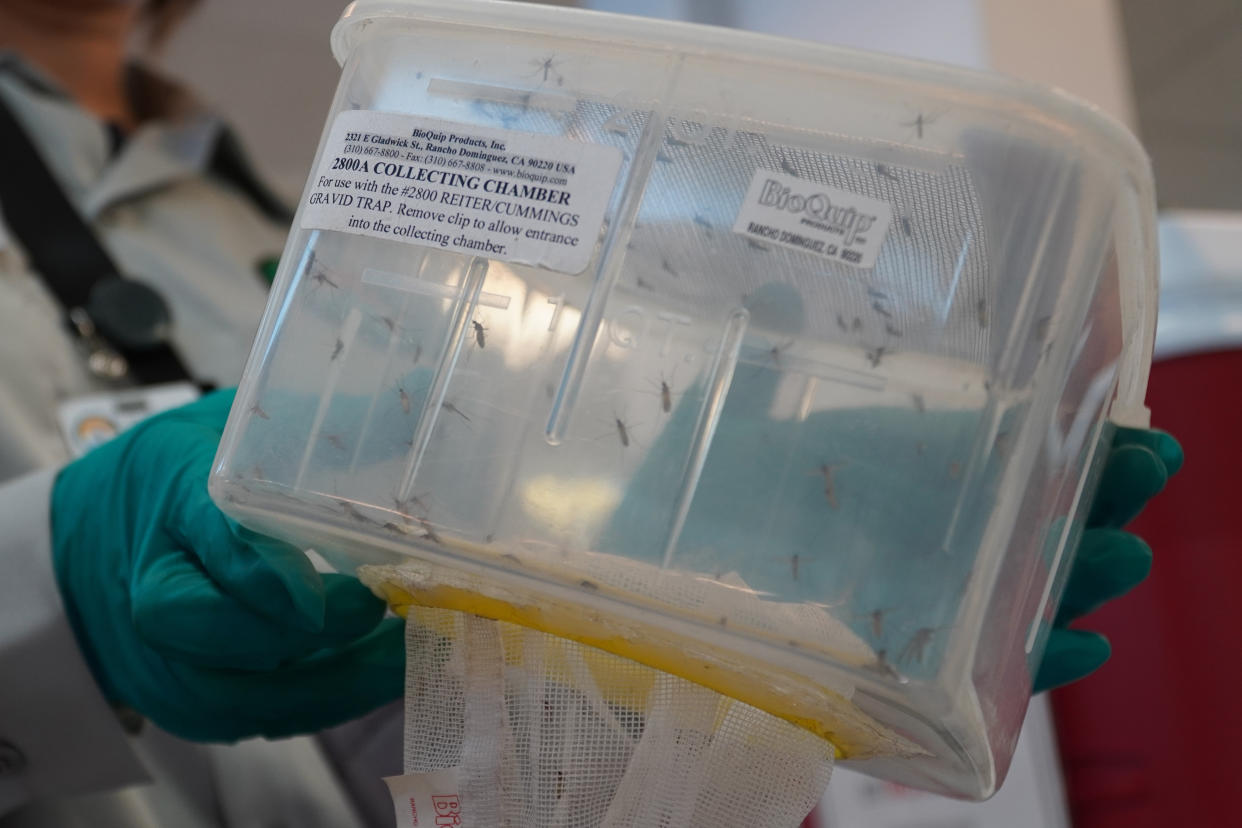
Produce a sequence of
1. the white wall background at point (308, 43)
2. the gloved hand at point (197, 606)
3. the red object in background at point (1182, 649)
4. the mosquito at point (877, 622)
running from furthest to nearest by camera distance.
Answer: the white wall background at point (308, 43)
the red object in background at point (1182, 649)
the gloved hand at point (197, 606)
the mosquito at point (877, 622)

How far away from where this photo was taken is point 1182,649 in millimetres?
917

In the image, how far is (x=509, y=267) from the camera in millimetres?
450

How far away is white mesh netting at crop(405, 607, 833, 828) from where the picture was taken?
1.51 ft

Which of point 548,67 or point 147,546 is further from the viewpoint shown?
point 147,546

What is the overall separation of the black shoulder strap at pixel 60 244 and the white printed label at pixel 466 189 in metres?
0.59

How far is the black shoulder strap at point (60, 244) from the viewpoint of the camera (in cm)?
96

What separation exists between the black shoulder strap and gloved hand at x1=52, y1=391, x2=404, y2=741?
0.30 meters

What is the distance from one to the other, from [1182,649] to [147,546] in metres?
0.88

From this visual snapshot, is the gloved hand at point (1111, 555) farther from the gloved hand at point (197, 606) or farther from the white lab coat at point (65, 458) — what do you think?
the white lab coat at point (65, 458)

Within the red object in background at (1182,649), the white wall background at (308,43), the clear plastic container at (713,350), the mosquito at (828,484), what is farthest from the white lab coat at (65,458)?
the red object in background at (1182,649)

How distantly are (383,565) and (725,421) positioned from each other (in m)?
0.19

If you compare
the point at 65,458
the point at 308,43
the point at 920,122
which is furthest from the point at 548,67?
the point at 308,43

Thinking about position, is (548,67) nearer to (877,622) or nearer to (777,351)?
(777,351)

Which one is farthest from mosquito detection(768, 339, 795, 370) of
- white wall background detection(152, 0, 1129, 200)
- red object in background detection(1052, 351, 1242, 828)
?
white wall background detection(152, 0, 1129, 200)
